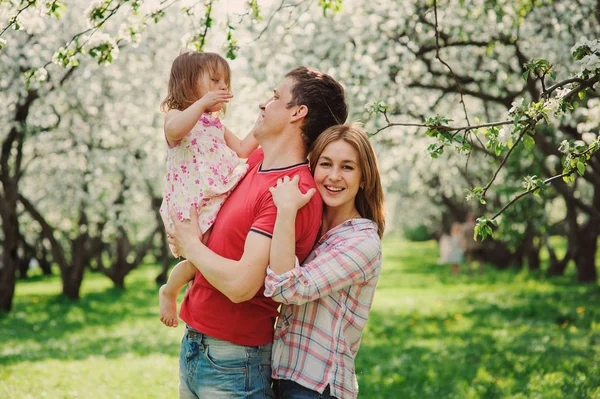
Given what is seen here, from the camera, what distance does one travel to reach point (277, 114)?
3.26m

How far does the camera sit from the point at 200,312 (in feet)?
10.2

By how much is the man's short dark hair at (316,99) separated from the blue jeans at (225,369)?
1.06 meters

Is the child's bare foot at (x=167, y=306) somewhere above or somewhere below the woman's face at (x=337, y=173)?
below

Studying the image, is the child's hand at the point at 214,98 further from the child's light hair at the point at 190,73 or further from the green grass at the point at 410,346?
the green grass at the point at 410,346

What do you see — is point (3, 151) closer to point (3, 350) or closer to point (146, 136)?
point (146, 136)

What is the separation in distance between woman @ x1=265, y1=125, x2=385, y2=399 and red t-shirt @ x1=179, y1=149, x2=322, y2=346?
0.08 metres

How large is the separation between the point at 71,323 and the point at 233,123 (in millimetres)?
5978

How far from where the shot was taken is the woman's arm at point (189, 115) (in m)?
3.41

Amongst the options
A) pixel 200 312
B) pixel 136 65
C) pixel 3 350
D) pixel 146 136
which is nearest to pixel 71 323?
pixel 3 350

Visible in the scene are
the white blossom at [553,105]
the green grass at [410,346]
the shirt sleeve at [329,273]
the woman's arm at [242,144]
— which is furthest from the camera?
the green grass at [410,346]

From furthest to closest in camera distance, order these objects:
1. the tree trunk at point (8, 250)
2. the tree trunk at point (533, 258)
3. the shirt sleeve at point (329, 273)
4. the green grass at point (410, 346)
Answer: the tree trunk at point (533, 258), the tree trunk at point (8, 250), the green grass at point (410, 346), the shirt sleeve at point (329, 273)

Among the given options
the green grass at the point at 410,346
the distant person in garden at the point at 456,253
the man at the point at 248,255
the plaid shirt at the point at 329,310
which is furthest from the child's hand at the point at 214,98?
the distant person in garden at the point at 456,253

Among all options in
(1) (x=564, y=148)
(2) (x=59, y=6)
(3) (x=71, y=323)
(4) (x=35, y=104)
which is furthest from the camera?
(4) (x=35, y=104)

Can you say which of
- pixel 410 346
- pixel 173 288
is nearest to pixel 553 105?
pixel 173 288
